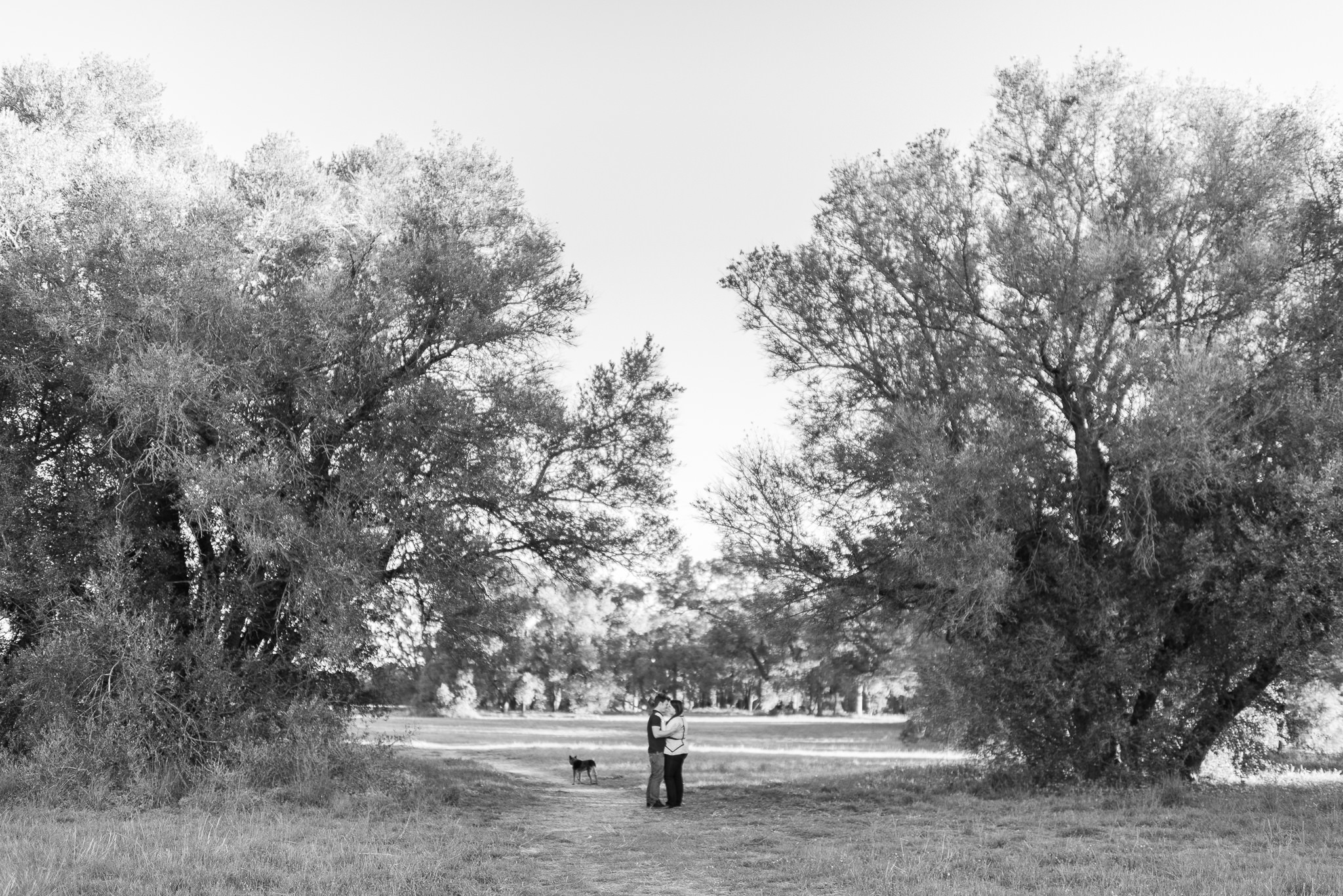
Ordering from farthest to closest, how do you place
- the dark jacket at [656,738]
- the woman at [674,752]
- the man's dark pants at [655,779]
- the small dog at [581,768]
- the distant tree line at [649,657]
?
1. the distant tree line at [649,657]
2. the small dog at [581,768]
3. the man's dark pants at [655,779]
4. the dark jacket at [656,738]
5. the woman at [674,752]

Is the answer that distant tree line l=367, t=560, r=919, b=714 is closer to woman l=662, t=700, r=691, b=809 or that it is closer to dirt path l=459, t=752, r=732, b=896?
dirt path l=459, t=752, r=732, b=896

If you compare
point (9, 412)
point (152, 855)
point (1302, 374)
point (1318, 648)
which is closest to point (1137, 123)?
point (1302, 374)

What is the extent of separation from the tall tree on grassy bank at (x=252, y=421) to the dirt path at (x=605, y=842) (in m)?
4.16

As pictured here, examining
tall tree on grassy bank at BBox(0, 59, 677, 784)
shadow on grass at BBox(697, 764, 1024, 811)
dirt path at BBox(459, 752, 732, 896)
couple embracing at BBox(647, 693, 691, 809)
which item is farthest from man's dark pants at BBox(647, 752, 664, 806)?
tall tree on grassy bank at BBox(0, 59, 677, 784)

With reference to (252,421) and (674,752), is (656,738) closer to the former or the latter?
(674,752)

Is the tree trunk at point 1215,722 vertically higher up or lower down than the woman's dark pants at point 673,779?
higher up

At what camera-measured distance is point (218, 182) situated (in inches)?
749

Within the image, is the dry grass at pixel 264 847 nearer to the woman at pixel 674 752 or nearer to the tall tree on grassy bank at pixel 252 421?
the woman at pixel 674 752

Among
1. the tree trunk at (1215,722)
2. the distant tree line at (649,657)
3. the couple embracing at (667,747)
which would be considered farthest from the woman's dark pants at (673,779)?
the tree trunk at (1215,722)

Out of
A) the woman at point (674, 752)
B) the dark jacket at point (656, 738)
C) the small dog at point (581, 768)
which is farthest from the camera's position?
the small dog at point (581, 768)

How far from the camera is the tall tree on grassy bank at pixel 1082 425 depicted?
15.9 m

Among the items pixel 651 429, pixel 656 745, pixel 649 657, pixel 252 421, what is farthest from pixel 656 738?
pixel 649 657

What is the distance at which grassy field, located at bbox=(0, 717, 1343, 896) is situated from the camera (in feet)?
28.7

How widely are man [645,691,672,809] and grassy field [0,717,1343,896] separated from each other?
1.51 feet
